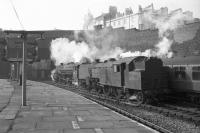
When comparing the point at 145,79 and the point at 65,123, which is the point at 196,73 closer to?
the point at 145,79

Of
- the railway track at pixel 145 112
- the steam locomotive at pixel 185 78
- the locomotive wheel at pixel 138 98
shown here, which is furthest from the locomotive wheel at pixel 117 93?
the steam locomotive at pixel 185 78

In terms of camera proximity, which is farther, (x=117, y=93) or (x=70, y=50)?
(x=70, y=50)

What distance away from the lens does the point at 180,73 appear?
1978 centimetres

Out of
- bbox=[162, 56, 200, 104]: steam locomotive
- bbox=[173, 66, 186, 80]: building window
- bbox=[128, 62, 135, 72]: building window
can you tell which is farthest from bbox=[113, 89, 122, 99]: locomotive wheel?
bbox=[173, 66, 186, 80]: building window

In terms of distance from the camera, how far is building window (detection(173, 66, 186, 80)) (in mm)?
19495

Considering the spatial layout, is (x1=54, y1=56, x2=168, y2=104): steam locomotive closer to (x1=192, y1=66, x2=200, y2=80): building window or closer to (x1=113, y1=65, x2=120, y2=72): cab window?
(x1=113, y1=65, x2=120, y2=72): cab window

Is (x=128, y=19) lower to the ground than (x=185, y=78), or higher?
higher

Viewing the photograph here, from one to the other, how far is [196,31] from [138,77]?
1060 inches

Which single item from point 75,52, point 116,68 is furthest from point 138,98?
point 75,52

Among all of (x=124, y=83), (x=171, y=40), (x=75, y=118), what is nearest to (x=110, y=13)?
(x=171, y=40)

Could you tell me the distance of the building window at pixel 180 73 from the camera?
19495 millimetres

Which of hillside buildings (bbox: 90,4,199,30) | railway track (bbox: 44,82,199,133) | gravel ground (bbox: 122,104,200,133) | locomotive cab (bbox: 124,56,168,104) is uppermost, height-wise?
hillside buildings (bbox: 90,4,199,30)

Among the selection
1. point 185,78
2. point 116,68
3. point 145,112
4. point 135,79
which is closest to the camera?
point 145,112

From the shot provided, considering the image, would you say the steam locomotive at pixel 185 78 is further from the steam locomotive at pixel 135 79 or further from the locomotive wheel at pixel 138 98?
the locomotive wheel at pixel 138 98
